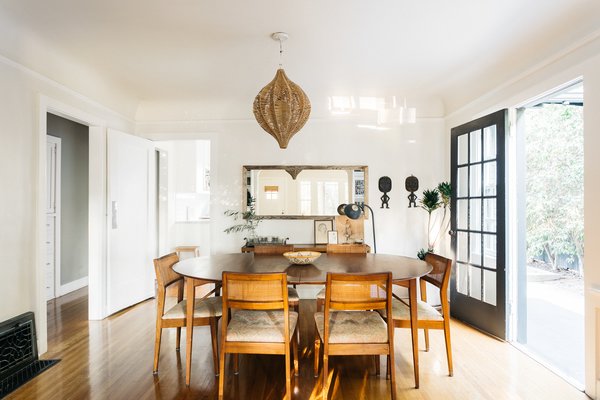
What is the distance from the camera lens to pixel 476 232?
11.9 feet

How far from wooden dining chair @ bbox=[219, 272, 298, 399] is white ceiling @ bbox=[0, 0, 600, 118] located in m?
1.81

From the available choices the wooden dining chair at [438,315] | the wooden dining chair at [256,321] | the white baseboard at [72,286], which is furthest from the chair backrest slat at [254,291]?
the white baseboard at [72,286]

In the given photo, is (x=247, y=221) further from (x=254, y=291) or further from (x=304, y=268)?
(x=254, y=291)

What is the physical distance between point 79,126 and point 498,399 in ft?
19.4

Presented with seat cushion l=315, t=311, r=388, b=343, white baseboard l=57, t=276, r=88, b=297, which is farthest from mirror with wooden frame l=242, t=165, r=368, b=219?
white baseboard l=57, t=276, r=88, b=297

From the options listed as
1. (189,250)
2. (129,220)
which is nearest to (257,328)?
(129,220)

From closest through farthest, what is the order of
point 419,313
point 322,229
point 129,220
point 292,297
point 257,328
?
point 257,328 < point 419,313 < point 292,297 < point 129,220 < point 322,229

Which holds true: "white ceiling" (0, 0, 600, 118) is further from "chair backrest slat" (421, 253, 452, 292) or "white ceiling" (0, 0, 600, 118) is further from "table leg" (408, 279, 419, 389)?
"table leg" (408, 279, 419, 389)

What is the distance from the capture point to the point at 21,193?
278 cm

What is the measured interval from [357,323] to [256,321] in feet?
2.21

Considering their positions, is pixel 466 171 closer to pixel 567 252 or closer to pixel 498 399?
pixel 498 399

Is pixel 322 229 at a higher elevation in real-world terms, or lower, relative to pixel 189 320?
higher

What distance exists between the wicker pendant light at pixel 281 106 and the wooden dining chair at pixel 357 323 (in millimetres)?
1214

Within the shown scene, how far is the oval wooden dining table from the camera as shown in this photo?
2.34 m
